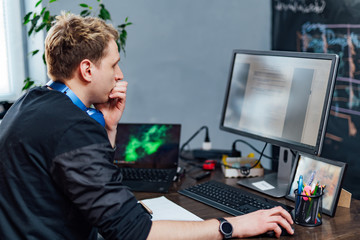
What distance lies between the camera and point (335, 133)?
6.64 feet

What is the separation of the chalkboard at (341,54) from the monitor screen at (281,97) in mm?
599

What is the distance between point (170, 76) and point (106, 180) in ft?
4.78

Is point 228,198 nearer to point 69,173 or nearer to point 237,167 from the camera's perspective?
point 237,167

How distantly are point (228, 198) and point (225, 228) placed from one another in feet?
0.97

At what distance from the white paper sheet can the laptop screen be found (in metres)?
0.31

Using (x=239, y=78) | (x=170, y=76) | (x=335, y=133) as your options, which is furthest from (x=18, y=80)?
(x=335, y=133)

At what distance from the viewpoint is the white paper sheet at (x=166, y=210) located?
1229mm

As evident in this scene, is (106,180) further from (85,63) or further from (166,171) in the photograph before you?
(166,171)

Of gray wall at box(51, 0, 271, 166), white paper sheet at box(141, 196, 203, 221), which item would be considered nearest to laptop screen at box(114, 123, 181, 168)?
white paper sheet at box(141, 196, 203, 221)

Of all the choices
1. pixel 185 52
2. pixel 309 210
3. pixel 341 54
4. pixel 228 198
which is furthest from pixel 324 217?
pixel 185 52

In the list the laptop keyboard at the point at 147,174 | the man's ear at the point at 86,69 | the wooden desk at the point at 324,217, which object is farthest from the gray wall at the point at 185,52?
the man's ear at the point at 86,69

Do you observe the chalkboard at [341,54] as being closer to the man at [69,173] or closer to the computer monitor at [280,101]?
the computer monitor at [280,101]

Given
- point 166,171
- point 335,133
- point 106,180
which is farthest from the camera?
point 335,133

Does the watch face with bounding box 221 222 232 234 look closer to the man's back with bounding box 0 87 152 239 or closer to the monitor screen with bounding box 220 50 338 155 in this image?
the man's back with bounding box 0 87 152 239
